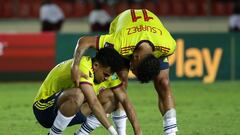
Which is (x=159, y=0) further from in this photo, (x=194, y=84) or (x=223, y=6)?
(x=194, y=84)

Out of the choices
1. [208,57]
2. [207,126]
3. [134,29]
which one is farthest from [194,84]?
[134,29]

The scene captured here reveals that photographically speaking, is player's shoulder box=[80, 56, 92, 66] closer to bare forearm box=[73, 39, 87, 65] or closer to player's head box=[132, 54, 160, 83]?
bare forearm box=[73, 39, 87, 65]

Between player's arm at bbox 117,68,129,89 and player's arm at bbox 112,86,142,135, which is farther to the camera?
player's arm at bbox 117,68,129,89

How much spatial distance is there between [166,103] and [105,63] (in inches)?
58.1

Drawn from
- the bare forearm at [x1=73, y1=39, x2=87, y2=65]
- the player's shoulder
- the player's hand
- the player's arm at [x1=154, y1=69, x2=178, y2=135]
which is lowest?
the player's arm at [x1=154, y1=69, x2=178, y2=135]

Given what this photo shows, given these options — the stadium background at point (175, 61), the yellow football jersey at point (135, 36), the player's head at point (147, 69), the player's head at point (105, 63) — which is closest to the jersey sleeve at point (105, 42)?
the yellow football jersey at point (135, 36)

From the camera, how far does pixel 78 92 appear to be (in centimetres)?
797

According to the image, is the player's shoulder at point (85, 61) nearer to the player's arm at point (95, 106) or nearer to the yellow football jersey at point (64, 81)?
the yellow football jersey at point (64, 81)

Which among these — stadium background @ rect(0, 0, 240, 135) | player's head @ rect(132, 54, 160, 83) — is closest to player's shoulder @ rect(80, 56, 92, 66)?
player's head @ rect(132, 54, 160, 83)

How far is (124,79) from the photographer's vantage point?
8.65 metres

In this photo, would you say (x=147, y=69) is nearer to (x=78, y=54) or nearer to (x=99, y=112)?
(x=99, y=112)

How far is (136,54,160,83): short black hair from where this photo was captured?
7.98 meters

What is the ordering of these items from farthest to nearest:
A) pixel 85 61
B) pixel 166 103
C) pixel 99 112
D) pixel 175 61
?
pixel 175 61, pixel 166 103, pixel 85 61, pixel 99 112

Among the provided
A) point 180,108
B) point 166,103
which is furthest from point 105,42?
point 180,108
